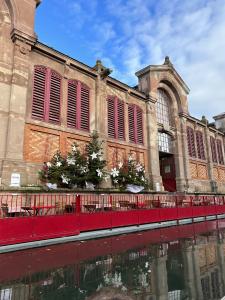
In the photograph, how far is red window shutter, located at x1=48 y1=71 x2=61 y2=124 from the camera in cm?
1598

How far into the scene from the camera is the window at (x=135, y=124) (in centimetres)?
2164

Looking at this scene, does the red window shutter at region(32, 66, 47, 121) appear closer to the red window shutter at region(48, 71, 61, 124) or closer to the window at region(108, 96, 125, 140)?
the red window shutter at region(48, 71, 61, 124)

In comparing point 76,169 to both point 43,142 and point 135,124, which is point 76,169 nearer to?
point 43,142

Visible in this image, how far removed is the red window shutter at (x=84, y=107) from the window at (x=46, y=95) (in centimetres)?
195

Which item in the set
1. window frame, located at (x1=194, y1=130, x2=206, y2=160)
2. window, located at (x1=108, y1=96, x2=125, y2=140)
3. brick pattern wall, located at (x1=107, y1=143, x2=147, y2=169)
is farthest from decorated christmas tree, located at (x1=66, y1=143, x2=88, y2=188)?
window frame, located at (x1=194, y1=130, x2=206, y2=160)

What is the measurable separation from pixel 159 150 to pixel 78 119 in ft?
34.6

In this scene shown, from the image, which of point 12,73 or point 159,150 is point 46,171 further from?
point 159,150

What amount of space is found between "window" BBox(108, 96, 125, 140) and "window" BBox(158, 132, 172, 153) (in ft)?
20.3

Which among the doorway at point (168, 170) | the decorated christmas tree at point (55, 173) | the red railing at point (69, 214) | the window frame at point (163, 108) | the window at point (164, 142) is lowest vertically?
the red railing at point (69, 214)

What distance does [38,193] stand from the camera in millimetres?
11906

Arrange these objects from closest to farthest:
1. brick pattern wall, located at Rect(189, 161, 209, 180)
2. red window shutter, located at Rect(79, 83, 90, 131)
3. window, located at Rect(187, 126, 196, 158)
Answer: red window shutter, located at Rect(79, 83, 90, 131) → brick pattern wall, located at Rect(189, 161, 209, 180) → window, located at Rect(187, 126, 196, 158)

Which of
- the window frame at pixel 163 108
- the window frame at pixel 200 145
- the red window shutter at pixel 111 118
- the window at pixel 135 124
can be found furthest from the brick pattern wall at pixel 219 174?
the red window shutter at pixel 111 118

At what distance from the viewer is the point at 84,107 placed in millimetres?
18188

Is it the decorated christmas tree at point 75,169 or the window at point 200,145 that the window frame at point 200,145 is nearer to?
the window at point 200,145
